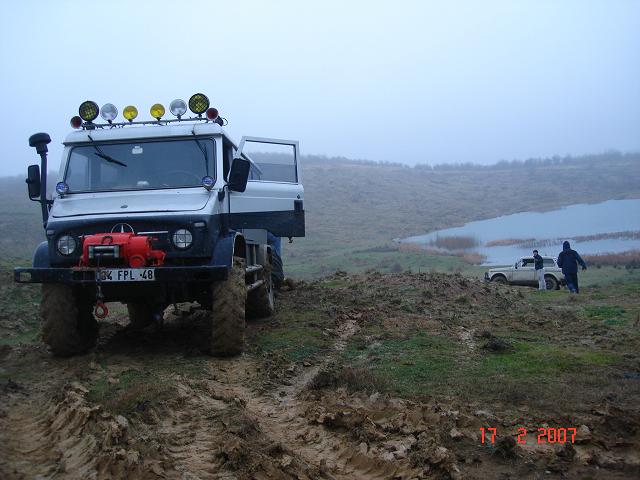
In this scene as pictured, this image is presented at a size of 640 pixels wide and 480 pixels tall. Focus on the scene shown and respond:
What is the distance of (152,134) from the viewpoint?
25.5 ft

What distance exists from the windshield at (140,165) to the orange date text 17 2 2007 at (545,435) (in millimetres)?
4729

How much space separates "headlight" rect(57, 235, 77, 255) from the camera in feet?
22.4

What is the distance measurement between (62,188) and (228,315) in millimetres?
2833

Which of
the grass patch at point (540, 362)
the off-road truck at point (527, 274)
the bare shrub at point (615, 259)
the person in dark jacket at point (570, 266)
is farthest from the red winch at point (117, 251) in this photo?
the bare shrub at point (615, 259)

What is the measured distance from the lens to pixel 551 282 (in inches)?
775

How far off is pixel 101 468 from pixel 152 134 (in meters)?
5.01

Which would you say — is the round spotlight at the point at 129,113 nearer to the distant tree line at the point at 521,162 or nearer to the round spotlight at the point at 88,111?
the round spotlight at the point at 88,111

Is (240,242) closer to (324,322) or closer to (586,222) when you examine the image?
(324,322)

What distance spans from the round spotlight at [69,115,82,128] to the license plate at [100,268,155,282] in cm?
267

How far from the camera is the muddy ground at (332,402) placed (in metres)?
3.87

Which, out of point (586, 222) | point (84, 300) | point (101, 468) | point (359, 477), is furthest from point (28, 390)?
point (586, 222)

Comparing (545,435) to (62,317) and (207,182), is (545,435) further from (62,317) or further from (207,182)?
(62,317)

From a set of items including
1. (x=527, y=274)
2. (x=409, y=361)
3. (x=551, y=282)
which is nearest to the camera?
(x=409, y=361)

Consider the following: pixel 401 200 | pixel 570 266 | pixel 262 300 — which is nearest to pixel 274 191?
pixel 262 300
